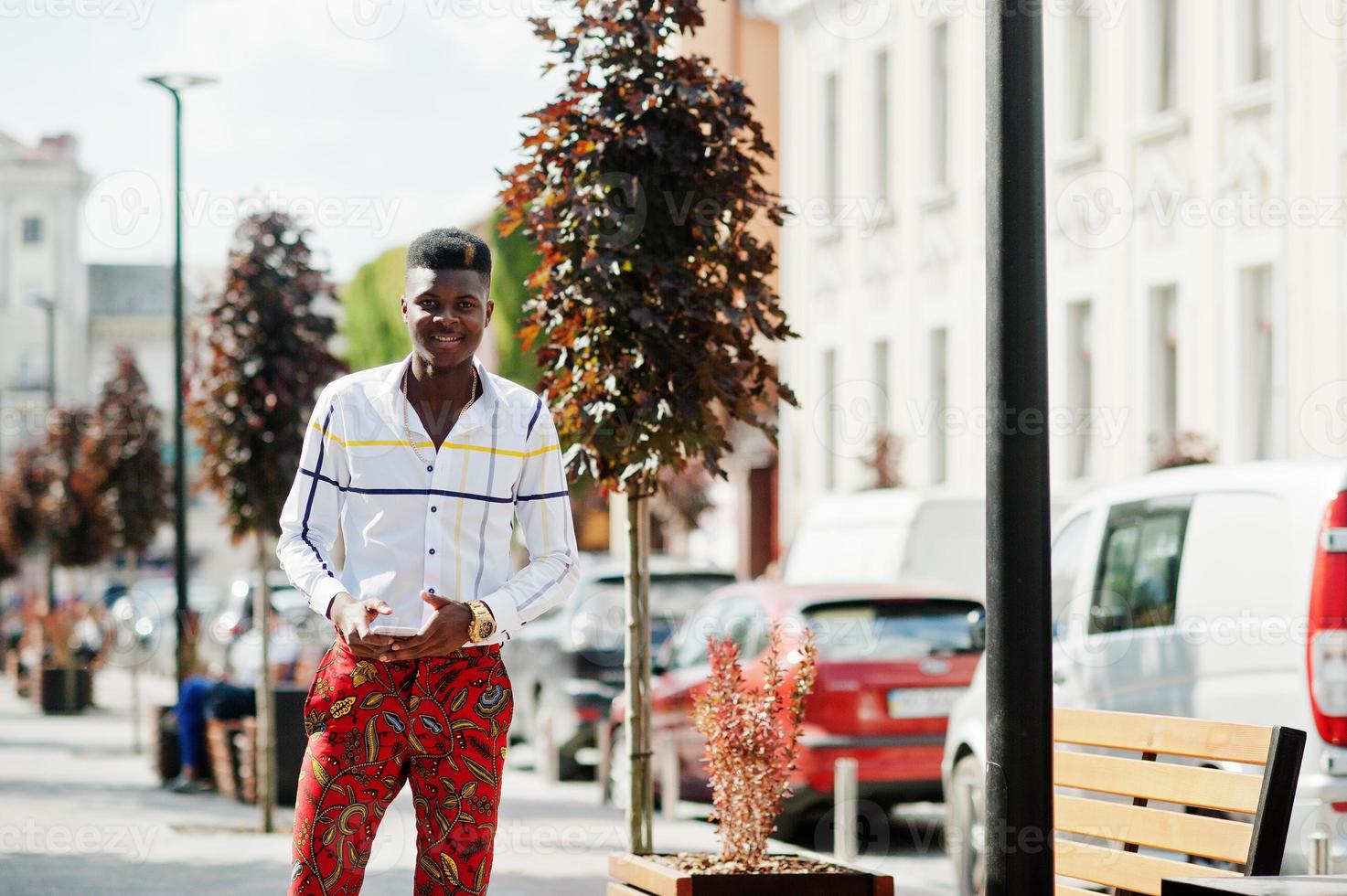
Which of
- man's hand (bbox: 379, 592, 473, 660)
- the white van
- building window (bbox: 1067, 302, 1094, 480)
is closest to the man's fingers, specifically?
man's hand (bbox: 379, 592, 473, 660)

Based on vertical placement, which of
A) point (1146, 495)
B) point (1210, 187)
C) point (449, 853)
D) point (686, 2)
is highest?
point (1210, 187)

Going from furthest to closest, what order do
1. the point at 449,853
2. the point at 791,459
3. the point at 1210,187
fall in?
the point at 791,459 < the point at 1210,187 < the point at 449,853

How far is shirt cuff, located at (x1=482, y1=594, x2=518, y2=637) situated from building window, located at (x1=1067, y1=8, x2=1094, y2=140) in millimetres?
22754

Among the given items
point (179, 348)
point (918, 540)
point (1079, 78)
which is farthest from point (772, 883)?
point (1079, 78)

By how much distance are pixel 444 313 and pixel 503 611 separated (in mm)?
675

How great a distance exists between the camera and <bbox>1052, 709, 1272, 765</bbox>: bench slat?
16.3 ft

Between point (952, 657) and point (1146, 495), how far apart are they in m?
3.50

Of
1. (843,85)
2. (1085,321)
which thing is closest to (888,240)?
(843,85)

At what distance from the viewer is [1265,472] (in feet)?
27.8

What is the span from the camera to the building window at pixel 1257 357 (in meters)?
22.5

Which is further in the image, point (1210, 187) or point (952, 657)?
point (1210, 187)

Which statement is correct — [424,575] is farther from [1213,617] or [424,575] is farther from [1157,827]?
[1213,617]

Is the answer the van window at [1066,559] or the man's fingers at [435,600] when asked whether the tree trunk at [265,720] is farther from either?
the man's fingers at [435,600]

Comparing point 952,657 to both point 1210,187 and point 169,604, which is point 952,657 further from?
point 169,604
